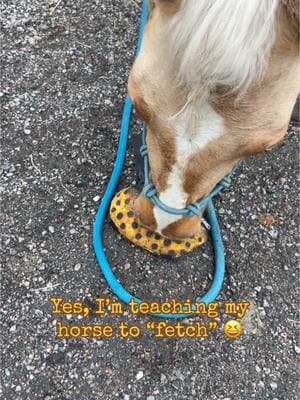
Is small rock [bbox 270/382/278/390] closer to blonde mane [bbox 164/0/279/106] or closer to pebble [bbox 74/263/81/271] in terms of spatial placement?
pebble [bbox 74/263/81/271]

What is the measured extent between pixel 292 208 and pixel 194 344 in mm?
667

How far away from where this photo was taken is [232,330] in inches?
62.4

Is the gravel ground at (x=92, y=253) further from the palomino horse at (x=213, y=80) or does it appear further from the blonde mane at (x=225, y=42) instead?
the blonde mane at (x=225, y=42)

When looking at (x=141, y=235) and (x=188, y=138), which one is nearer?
(x=188, y=138)

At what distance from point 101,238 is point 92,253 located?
60 millimetres

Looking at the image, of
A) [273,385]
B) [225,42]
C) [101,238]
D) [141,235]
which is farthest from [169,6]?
[273,385]

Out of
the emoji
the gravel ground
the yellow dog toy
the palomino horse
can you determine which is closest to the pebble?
the gravel ground

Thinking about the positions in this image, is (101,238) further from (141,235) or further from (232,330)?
(232,330)

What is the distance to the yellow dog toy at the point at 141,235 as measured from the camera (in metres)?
1.56

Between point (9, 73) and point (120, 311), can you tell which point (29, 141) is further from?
point (120, 311)

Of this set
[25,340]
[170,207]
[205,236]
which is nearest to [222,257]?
[205,236]

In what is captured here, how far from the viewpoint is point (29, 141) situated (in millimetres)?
1893

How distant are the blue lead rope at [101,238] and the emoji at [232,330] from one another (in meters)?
0.10

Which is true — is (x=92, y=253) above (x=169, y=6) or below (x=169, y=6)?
below
